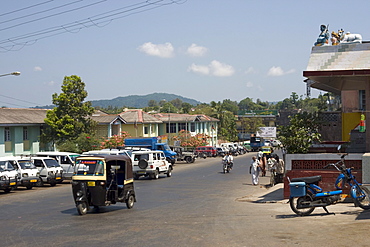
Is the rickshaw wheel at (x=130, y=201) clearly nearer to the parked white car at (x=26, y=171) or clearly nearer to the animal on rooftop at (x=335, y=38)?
the animal on rooftop at (x=335, y=38)

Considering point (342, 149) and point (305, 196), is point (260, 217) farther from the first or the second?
point (342, 149)

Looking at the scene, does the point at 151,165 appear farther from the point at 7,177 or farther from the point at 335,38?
the point at 335,38

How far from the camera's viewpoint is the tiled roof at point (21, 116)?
45.1 meters

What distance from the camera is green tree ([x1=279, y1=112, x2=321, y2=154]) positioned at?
1773cm

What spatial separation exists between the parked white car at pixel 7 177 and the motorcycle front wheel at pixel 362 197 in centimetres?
1811

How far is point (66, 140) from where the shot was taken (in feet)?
158

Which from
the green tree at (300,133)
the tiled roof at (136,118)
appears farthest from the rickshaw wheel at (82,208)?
the tiled roof at (136,118)

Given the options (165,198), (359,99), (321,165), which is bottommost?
(165,198)

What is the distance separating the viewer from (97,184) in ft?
55.1

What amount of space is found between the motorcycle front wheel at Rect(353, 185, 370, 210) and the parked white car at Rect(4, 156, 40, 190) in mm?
19406

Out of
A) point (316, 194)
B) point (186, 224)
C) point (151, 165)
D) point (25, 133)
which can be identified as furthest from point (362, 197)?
point (25, 133)

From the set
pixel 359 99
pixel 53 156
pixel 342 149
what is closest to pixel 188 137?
pixel 53 156

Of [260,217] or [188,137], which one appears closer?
[260,217]

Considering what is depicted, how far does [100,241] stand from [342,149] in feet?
35.4
